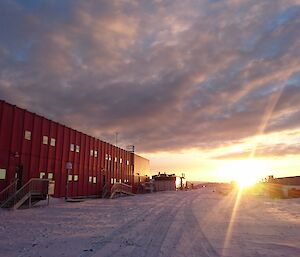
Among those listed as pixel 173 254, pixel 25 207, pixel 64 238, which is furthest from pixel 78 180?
pixel 173 254

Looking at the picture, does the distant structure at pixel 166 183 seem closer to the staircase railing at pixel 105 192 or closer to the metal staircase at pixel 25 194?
the staircase railing at pixel 105 192

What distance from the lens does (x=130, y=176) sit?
188ft

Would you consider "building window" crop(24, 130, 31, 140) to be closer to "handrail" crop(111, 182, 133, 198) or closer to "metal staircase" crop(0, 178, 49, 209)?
"metal staircase" crop(0, 178, 49, 209)

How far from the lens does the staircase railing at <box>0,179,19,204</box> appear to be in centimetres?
2275

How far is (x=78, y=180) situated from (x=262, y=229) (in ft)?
83.5

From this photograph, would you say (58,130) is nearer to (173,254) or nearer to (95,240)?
(95,240)

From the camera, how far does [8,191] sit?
2356 cm

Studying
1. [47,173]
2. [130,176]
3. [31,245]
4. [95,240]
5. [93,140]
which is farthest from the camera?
[130,176]

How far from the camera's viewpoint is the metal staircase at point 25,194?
2195cm

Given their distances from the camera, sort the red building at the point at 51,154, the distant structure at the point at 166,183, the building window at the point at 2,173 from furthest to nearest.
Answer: the distant structure at the point at 166,183 → the red building at the point at 51,154 → the building window at the point at 2,173

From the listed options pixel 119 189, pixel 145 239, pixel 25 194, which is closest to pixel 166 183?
pixel 119 189

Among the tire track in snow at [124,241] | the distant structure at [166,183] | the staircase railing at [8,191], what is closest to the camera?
the tire track in snow at [124,241]

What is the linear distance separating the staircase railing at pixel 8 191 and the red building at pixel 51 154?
42 cm

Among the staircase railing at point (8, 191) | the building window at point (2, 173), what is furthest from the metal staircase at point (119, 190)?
the building window at point (2, 173)
